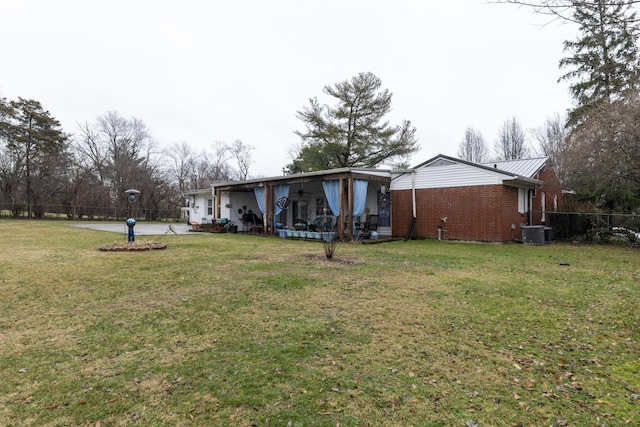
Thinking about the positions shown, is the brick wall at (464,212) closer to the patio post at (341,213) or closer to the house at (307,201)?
the house at (307,201)

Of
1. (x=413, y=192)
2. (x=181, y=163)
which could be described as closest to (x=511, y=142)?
(x=413, y=192)

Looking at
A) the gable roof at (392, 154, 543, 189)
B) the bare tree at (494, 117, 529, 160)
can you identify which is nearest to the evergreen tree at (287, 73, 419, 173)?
the gable roof at (392, 154, 543, 189)

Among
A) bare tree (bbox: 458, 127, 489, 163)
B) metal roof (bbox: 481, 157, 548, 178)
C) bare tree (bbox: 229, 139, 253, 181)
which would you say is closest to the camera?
metal roof (bbox: 481, 157, 548, 178)

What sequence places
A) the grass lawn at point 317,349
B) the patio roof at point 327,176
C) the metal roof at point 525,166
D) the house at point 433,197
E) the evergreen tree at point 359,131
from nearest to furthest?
1. the grass lawn at point 317,349
2. the house at point 433,197
3. the patio roof at point 327,176
4. the metal roof at point 525,166
5. the evergreen tree at point 359,131

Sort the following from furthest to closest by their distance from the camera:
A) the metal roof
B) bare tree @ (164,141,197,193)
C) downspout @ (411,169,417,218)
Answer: bare tree @ (164,141,197,193), the metal roof, downspout @ (411,169,417,218)

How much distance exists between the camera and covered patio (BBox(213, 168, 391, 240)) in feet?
42.3

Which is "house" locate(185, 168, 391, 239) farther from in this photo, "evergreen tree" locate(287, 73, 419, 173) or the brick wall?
"evergreen tree" locate(287, 73, 419, 173)

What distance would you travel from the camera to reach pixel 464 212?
12867 mm

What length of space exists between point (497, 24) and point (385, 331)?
14.4 feet

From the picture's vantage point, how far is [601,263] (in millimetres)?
8141

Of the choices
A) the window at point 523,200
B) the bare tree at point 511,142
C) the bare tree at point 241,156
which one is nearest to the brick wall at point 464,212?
the window at point 523,200

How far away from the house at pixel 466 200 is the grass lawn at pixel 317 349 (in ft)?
19.3

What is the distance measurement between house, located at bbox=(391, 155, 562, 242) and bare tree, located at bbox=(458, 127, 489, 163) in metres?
21.5

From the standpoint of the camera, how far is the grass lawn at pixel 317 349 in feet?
7.34
